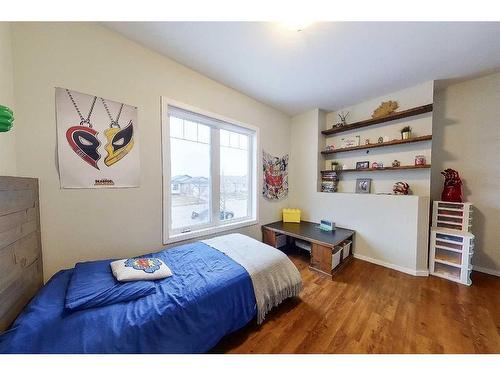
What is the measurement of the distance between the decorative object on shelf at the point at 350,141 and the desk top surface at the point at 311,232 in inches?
52.4

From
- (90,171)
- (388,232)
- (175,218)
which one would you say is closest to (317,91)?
(388,232)

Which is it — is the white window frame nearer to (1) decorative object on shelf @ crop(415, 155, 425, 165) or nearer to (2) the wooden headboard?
(2) the wooden headboard

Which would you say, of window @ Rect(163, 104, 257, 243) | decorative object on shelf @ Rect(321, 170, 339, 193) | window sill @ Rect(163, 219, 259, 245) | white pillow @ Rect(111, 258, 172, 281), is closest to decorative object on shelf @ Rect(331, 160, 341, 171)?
decorative object on shelf @ Rect(321, 170, 339, 193)

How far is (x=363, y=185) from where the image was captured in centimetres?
276

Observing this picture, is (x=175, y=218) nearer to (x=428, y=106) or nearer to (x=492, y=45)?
(x=428, y=106)

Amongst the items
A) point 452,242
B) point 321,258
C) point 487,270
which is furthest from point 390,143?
point 487,270

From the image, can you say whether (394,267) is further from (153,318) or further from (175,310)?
(153,318)

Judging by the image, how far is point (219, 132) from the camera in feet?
7.89

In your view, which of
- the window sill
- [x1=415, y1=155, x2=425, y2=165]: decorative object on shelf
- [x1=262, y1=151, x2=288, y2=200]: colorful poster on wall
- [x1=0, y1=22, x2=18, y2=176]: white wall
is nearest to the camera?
[x1=0, y1=22, x2=18, y2=176]: white wall

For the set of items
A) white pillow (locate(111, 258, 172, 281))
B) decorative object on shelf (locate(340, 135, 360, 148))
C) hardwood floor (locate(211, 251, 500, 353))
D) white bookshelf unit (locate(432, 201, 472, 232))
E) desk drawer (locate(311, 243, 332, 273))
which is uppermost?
decorative object on shelf (locate(340, 135, 360, 148))

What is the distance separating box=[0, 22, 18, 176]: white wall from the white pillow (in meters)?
0.85

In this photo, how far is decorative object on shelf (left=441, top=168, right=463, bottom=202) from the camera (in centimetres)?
219

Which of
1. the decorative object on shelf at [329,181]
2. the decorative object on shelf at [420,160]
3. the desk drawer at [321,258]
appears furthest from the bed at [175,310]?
the decorative object on shelf at [420,160]

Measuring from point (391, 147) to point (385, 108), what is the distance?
55cm
